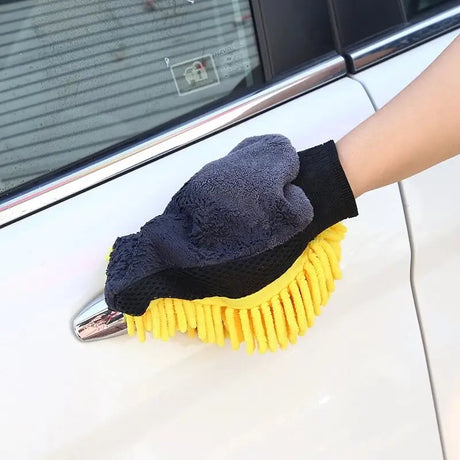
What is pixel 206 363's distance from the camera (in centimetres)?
116

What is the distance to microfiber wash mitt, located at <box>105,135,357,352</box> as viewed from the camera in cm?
92

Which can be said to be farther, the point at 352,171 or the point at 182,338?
the point at 182,338

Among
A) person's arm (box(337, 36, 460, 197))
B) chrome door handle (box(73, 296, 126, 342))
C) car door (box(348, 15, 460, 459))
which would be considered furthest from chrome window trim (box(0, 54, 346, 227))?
person's arm (box(337, 36, 460, 197))

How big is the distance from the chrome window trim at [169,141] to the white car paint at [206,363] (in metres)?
0.02

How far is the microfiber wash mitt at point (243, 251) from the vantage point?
92cm

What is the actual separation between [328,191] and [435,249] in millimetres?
430

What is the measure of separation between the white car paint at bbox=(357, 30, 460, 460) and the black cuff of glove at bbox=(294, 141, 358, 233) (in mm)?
329

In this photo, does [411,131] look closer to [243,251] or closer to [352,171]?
[352,171]

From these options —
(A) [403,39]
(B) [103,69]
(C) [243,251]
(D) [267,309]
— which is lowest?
(D) [267,309]

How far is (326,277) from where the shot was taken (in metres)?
1.05

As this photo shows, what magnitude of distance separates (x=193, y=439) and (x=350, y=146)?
1.87 ft

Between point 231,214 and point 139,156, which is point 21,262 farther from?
point 231,214

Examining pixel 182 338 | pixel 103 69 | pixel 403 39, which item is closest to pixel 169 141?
pixel 103 69

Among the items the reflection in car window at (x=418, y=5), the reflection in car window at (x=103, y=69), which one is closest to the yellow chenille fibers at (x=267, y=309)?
the reflection in car window at (x=103, y=69)
